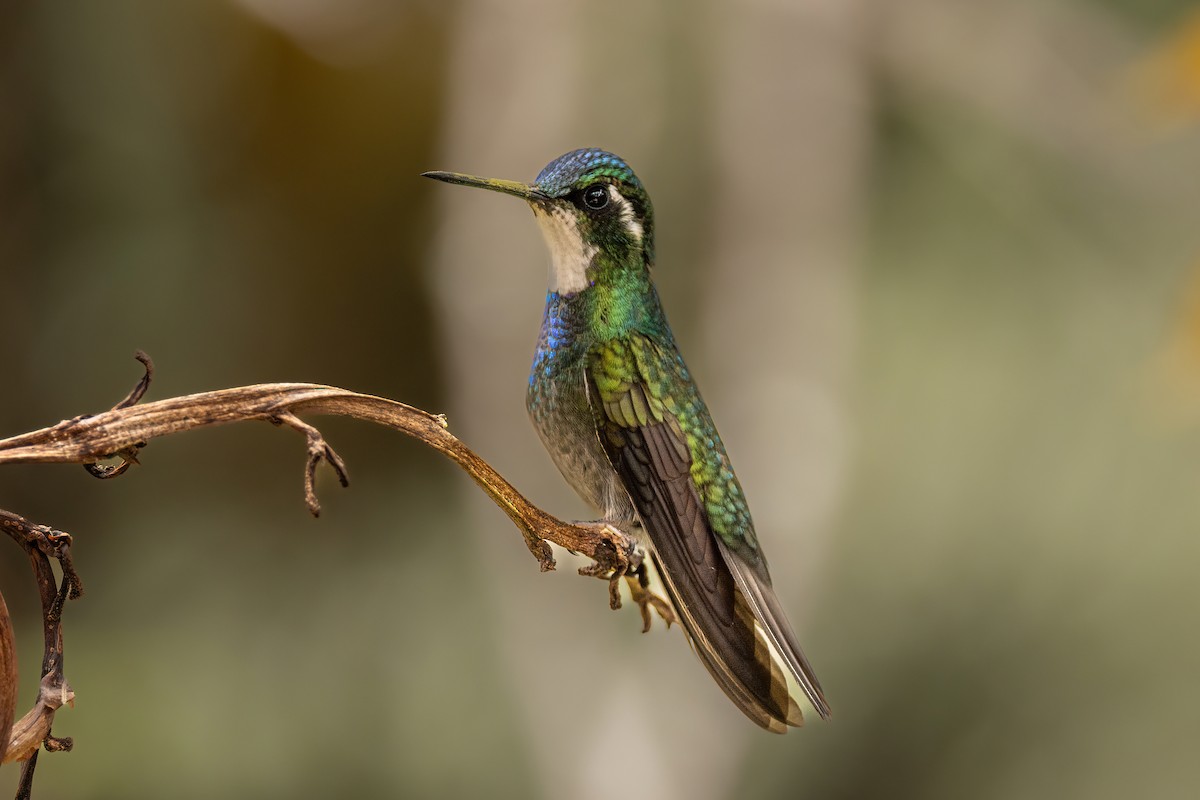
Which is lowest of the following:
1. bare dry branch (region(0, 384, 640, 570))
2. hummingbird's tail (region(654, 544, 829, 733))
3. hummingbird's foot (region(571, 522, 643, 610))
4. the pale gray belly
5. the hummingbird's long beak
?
hummingbird's tail (region(654, 544, 829, 733))

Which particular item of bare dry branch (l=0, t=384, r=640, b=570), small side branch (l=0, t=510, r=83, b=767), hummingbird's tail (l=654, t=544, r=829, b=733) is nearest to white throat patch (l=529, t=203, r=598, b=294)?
hummingbird's tail (l=654, t=544, r=829, b=733)

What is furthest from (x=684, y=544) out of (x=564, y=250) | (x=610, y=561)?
(x=564, y=250)

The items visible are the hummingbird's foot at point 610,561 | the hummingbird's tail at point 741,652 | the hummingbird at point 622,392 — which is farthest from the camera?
the hummingbird at point 622,392

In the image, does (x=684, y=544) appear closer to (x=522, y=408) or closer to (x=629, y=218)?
(x=629, y=218)

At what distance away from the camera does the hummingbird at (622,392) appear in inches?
88.4

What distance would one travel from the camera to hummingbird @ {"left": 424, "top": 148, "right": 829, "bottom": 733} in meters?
2.25

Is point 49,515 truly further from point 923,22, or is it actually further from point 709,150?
point 923,22

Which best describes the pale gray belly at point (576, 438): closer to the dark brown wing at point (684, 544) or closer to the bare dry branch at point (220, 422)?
the dark brown wing at point (684, 544)

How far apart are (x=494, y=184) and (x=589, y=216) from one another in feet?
1.54

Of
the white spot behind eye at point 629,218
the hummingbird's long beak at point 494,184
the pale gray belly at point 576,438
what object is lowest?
the pale gray belly at point 576,438

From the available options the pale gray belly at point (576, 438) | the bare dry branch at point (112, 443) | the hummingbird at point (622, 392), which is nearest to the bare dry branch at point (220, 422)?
the bare dry branch at point (112, 443)

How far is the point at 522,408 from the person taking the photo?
21.6 feet

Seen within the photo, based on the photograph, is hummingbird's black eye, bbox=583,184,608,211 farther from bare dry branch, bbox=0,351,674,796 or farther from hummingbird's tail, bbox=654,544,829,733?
bare dry branch, bbox=0,351,674,796

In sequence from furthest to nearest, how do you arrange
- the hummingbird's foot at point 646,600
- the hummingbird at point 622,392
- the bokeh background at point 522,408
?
the bokeh background at point 522,408 < the hummingbird at point 622,392 < the hummingbird's foot at point 646,600
